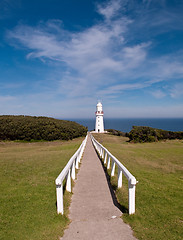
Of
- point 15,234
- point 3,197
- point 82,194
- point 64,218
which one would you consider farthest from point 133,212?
point 3,197

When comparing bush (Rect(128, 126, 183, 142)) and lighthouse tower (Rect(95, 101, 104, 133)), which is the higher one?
lighthouse tower (Rect(95, 101, 104, 133))

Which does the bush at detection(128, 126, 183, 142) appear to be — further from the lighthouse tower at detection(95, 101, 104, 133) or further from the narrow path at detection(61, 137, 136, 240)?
the lighthouse tower at detection(95, 101, 104, 133)

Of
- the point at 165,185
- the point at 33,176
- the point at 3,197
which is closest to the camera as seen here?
the point at 3,197

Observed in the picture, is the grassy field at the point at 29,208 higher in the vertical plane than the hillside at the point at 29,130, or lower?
lower

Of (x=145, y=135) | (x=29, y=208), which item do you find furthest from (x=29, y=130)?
(x=29, y=208)

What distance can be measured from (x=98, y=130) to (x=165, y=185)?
59283mm

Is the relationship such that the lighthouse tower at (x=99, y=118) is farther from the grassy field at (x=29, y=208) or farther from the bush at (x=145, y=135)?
the grassy field at (x=29, y=208)

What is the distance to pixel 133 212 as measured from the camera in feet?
16.2

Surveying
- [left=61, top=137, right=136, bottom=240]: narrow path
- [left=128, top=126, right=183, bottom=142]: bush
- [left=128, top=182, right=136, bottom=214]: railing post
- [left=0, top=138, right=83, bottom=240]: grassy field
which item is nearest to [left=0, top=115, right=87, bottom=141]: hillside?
[left=128, top=126, right=183, bottom=142]: bush

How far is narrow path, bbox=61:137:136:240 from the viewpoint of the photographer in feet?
13.5

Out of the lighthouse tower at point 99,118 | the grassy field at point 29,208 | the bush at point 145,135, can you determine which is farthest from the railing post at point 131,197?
the lighthouse tower at point 99,118

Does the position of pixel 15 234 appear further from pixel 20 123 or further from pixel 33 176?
pixel 20 123

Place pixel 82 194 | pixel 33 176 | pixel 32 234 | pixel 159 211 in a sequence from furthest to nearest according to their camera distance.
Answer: pixel 33 176 → pixel 82 194 → pixel 159 211 → pixel 32 234

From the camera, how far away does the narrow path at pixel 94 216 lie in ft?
13.5
